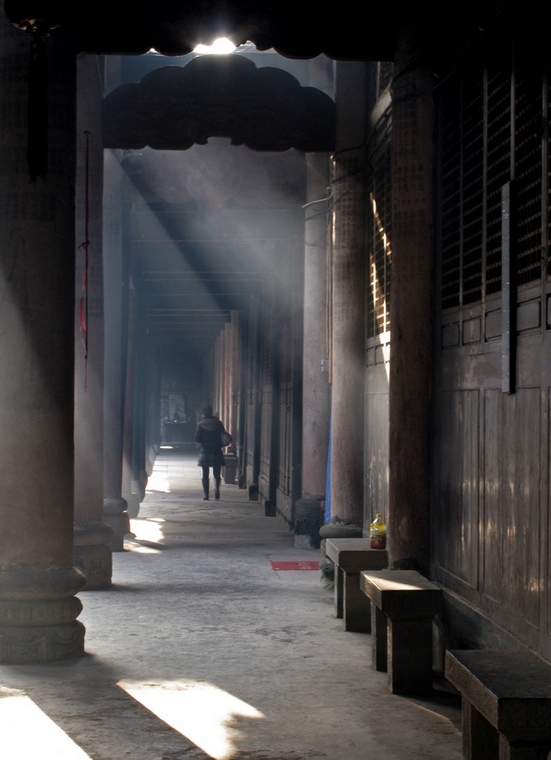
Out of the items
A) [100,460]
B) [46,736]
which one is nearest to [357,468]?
[100,460]

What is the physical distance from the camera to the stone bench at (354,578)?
8.59 meters

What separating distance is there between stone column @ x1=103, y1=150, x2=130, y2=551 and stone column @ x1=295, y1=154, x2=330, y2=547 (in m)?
2.36

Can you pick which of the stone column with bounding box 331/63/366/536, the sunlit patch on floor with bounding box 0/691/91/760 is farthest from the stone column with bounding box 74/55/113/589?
the sunlit patch on floor with bounding box 0/691/91/760

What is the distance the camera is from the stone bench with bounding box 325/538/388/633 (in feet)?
28.2

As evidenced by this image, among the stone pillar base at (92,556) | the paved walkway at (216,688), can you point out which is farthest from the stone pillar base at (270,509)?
the stone pillar base at (92,556)

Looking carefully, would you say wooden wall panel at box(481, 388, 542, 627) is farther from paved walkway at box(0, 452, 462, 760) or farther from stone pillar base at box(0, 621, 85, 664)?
stone pillar base at box(0, 621, 85, 664)

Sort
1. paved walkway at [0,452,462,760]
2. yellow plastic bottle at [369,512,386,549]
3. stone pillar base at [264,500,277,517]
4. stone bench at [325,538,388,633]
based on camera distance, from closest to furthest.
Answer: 1. paved walkway at [0,452,462,760]
2. stone bench at [325,538,388,633]
3. yellow plastic bottle at [369,512,386,549]
4. stone pillar base at [264,500,277,517]

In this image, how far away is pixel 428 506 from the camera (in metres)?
8.11

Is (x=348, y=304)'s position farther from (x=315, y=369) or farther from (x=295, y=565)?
(x=295, y=565)

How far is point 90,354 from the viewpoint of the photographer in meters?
11.1

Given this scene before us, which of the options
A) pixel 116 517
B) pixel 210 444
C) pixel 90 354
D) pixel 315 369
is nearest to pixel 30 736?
pixel 90 354

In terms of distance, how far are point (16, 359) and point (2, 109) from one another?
1.74 m

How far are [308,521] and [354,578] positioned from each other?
5251 millimetres

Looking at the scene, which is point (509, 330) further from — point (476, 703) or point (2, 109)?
point (2, 109)
